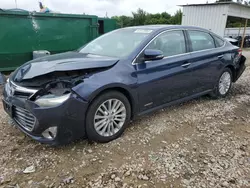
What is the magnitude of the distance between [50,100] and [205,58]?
295 centimetres

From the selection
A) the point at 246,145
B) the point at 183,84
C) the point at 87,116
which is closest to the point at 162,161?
the point at 87,116

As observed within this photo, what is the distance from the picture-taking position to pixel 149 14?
111 ft

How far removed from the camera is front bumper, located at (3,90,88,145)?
2383 mm

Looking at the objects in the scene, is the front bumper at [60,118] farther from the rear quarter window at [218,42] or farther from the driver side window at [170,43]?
the rear quarter window at [218,42]

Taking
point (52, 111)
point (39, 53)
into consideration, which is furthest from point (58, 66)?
point (39, 53)

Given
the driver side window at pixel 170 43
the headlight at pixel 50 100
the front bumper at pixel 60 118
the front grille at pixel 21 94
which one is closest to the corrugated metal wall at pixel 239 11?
the driver side window at pixel 170 43

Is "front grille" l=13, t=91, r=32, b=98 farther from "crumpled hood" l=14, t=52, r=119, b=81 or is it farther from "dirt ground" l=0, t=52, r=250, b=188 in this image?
"dirt ground" l=0, t=52, r=250, b=188

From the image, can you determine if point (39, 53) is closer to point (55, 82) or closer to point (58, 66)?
point (58, 66)

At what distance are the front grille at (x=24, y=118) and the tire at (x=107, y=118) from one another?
638mm

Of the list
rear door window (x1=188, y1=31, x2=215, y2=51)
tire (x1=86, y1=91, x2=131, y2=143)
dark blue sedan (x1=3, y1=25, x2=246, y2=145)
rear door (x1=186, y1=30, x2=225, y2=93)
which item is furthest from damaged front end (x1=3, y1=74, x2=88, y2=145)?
rear door window (x1=188, y1=31, x2=215, y2=51)

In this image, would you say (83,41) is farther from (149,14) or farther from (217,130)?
(149,14)

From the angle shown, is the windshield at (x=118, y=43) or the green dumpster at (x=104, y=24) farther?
the green dumpster at (x=104, y=24)

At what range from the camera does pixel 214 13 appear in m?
14.6

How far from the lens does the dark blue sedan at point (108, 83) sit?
248 centimetres
